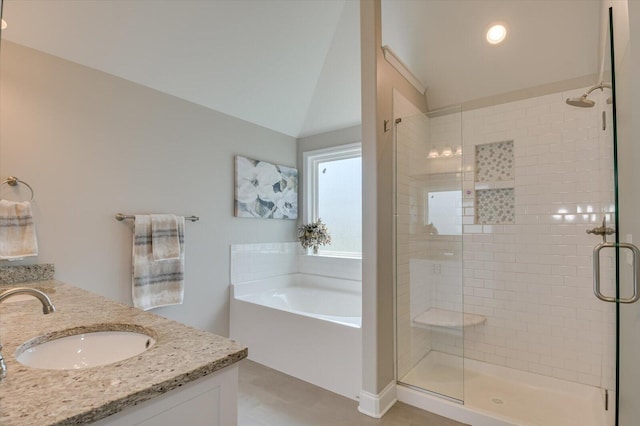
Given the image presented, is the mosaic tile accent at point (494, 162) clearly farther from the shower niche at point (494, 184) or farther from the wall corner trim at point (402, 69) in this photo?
the wall corner trim at point (402, 69)

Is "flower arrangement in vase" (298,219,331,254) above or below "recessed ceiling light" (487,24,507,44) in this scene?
below

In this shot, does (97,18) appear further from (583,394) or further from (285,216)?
(583,394)

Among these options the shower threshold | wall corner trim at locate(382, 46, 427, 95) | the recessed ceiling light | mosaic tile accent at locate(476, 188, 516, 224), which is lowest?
the shower threshold

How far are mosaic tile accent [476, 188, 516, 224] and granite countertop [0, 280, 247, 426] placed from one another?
263 centimetres

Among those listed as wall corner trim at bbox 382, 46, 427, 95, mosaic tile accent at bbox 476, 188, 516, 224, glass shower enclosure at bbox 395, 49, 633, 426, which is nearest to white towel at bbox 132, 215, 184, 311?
glass shower enclosure at bbox 395, 49, 633, 426

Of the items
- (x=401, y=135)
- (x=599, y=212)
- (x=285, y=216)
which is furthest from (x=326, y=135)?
(x=599, y=212)

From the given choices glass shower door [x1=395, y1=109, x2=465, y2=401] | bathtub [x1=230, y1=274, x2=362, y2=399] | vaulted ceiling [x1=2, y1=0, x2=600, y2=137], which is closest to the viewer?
vaulted ceiling [x1=2, y1=0, x2=600, y2=137]

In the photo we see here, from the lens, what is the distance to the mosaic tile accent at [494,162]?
9.16ft

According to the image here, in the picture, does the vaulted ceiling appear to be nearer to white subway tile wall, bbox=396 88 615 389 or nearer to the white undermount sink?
white subway tile wall, bbox=396 88 615 389

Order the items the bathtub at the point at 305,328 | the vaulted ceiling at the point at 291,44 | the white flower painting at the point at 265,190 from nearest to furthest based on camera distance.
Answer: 1. the vaulted ceiling at the point at 291,44
2. the bathtub at the point at 305,328
3. the white flower painting at the point at 265,190

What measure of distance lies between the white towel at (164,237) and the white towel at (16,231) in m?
0.72

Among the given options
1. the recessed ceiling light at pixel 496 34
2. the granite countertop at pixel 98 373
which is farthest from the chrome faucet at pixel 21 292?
the recessed ceiling light at pixel 496 34

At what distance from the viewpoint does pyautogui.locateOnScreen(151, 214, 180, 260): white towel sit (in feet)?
8.24

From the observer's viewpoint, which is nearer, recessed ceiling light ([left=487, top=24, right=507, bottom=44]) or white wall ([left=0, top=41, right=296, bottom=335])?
white wall ([left=0, top=41, right=296, bottom=335])
